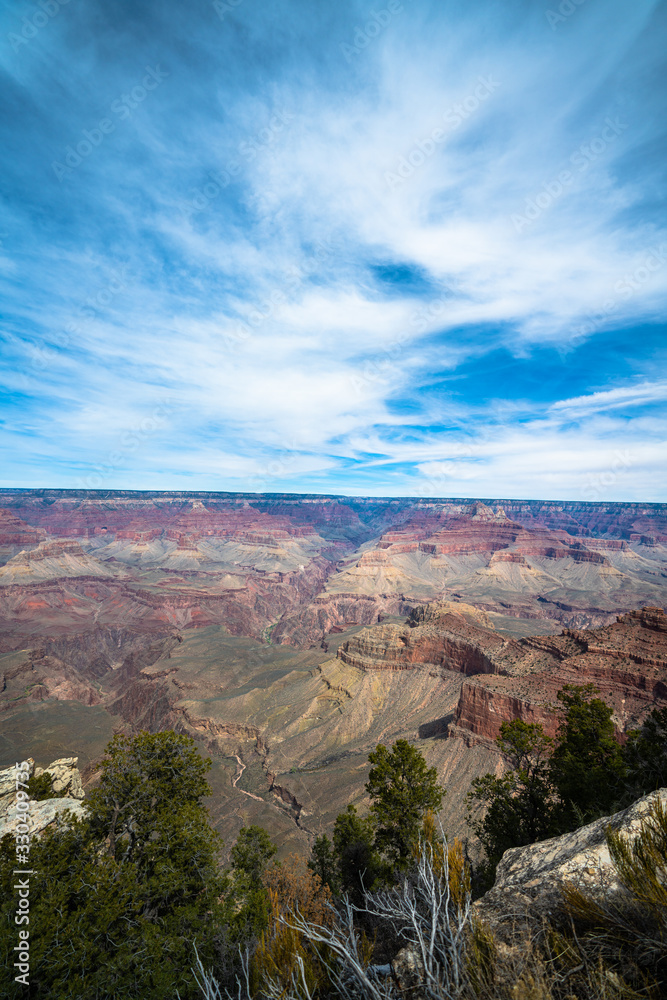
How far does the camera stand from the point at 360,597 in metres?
177

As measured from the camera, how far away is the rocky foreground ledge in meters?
17.5

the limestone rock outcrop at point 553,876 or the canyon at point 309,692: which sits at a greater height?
the limestone rock outcrop at point 553,876

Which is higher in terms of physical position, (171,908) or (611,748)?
(611,748)

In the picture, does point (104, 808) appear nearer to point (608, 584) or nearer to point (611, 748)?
point (611, 748)

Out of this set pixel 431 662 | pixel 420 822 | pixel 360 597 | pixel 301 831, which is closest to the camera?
pixel 420 822

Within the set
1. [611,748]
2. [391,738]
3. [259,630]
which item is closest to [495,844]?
[611,748]

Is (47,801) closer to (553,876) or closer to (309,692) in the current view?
(553,876)

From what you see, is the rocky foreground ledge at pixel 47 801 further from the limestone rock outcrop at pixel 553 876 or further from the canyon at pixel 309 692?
the canyon at pixel 309 692

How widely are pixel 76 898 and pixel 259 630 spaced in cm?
16046

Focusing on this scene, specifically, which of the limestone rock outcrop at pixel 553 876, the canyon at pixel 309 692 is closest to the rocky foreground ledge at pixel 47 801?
the limestone rock outcrop at pixel 553 876

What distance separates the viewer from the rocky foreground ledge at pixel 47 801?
1749cm

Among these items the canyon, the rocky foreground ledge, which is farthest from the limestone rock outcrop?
the canyon

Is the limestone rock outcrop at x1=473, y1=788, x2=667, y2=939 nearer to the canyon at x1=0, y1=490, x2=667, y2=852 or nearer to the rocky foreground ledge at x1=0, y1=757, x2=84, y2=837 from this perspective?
the rocky foreground ledge at x1=0, y1=757, x2=84, y2=837

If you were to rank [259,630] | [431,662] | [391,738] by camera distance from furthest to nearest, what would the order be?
1. [259,630]
2. [431,662]
3. [391,738]
